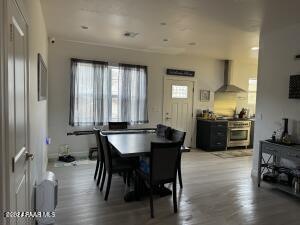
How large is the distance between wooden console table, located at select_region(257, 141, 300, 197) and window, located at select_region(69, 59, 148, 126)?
9.72 ft

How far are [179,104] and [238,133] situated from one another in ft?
6.41

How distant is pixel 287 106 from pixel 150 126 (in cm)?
330

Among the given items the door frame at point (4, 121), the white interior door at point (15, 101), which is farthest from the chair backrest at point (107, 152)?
the door frame at point (4, 121)

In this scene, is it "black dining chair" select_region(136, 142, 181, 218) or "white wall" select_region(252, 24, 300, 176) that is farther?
"white wall" select_region(252, 24, 300, 176)

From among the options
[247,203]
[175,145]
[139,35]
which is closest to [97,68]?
[139,35]

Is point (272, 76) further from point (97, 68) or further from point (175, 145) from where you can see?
point (97, 68)

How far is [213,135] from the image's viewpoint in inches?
249

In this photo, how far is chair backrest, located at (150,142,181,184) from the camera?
2.69m

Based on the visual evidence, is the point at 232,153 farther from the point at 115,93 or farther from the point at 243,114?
the point at 115,93

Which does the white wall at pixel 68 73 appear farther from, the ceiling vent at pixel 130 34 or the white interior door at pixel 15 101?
the white interior door at pixel 15 101

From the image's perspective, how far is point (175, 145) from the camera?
109 inches

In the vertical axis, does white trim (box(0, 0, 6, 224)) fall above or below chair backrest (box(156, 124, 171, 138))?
above

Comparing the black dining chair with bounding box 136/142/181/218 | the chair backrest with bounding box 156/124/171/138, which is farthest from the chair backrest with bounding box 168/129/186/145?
the black dining chair with bounding box 136/142/181/218

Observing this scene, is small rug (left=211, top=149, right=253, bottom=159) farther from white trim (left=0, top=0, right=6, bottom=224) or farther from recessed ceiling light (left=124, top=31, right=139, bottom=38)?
white trim (left=0, top=0, right=6, bottom=224)
